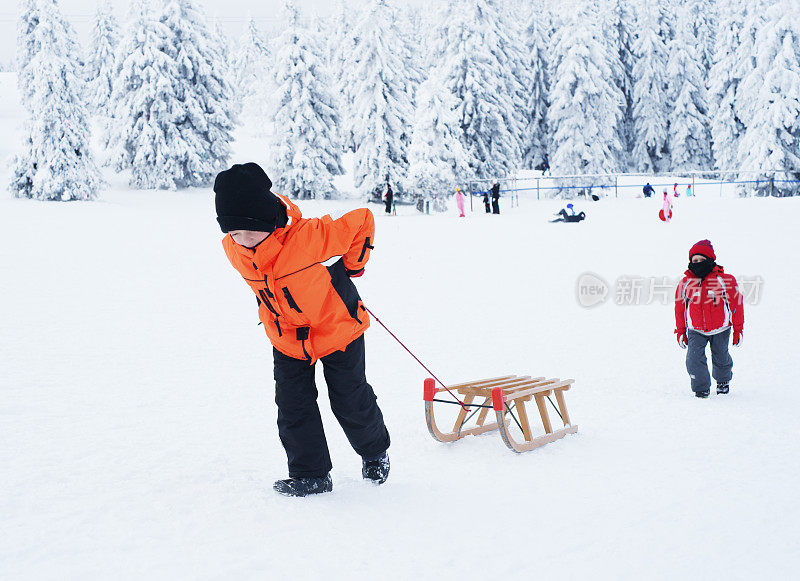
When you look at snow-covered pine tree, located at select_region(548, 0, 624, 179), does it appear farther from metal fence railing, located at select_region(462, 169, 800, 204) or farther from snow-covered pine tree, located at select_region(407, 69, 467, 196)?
snow-covered pine tree, located at select_region(407, 69, 467, 196)

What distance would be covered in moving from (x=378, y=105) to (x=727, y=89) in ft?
63.3

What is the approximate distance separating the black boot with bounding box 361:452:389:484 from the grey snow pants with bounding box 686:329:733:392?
136 inches

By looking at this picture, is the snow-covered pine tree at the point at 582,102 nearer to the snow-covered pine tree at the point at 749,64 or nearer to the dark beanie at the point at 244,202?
the snow-covered pine tree at the point at 749,64

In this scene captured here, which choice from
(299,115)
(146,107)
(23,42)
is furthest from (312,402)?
(23,42)

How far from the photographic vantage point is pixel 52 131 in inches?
976

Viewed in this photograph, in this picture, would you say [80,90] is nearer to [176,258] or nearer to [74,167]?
[74,167]

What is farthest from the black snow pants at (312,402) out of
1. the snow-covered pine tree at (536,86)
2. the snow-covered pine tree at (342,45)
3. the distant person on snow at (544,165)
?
the snow-covered pine tree at (536,86)

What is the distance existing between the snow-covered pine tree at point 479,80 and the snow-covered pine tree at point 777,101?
1147 centimetres

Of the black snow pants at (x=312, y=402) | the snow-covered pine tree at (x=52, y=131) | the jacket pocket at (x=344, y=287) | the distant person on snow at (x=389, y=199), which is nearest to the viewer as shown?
the jacket pocket at (x=344, y=287)

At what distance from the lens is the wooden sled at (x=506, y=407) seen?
4266 mm

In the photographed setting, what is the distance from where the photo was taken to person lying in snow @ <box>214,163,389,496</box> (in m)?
3.15

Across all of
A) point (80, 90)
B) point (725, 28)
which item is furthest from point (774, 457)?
point (725, 28)

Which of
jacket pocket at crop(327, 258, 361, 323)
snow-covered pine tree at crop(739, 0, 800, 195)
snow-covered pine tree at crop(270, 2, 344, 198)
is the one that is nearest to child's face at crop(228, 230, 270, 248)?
jacket pocket at crop(327, 258, 361, 323)

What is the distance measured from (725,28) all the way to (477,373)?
122 feet
